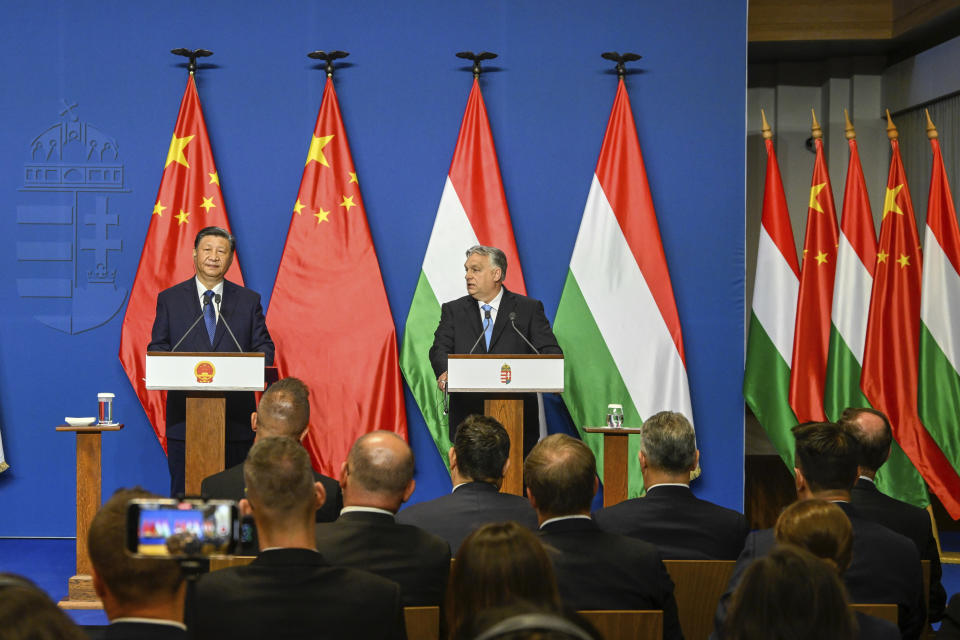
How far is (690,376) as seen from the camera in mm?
6410

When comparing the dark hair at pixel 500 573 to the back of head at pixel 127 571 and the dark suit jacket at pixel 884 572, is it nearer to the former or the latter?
the back of head at pixel 127 571

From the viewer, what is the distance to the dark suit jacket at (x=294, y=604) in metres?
1.92

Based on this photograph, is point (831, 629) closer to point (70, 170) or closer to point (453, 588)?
point (453, 588)

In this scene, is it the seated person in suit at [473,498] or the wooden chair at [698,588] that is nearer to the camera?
the wooden chair at [698,588]

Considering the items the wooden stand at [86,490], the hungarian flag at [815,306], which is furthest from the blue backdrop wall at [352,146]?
the wooden stand at [86,490]

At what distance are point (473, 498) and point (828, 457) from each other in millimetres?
1071

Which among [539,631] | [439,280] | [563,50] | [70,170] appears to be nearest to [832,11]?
[563,50]

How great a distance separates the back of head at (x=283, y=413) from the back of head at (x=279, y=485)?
1417mm

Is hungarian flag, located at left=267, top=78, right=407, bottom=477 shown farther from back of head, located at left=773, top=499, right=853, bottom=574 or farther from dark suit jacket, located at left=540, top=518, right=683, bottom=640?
back of head, located at left=773, top=499, right=853, bottom=574

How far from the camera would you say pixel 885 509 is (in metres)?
3.28

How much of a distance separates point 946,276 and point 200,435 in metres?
4.27

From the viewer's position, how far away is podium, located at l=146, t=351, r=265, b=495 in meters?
4.59

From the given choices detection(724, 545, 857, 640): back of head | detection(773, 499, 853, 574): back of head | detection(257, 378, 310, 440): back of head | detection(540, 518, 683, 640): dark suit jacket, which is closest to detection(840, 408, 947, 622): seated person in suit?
detection(540, 518, 683, 640): dark suit jacket

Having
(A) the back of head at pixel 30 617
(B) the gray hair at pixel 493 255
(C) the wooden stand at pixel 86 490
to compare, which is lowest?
(C) the wooden stand at pixel 86 490
